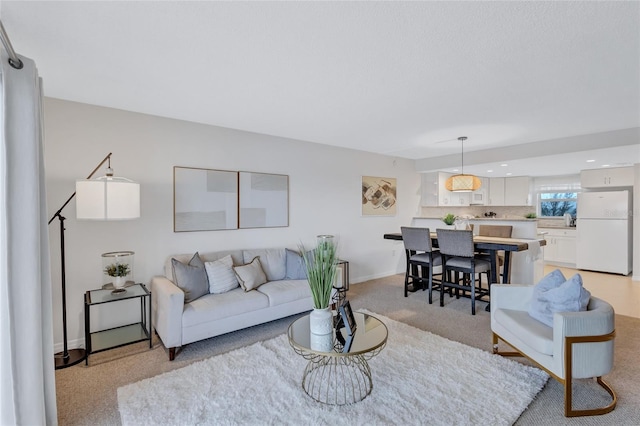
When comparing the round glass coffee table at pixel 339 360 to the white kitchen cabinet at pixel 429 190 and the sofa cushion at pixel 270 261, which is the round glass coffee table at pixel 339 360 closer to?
the sofa cushion at pixel 270 261

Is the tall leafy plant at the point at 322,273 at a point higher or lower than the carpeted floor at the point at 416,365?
higher

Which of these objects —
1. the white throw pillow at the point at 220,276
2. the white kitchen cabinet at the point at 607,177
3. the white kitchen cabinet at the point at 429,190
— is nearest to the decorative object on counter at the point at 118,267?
the white throw pillow at the point at 220,276

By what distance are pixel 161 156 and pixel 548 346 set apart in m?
3.79

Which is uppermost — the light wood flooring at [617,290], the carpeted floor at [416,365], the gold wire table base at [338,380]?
the gold wire table base at [338,380]

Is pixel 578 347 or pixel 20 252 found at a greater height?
pixel 20 252

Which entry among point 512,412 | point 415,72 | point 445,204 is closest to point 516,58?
point 415,72

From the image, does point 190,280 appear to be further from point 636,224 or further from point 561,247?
point 561,247

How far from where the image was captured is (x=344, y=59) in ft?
6.97

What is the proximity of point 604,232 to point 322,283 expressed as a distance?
6807 mm

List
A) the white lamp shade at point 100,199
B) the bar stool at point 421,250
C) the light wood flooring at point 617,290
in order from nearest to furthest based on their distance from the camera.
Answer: the white lamp shade at point 100,199 → the light wood flooring at point 617,290 → the bar stool at point 421,250

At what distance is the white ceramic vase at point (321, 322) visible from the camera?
210cm

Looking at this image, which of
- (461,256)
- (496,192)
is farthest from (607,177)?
(461,256)

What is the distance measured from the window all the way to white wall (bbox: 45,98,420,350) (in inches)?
227

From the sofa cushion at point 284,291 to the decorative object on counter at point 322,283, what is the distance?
126 centimetres
